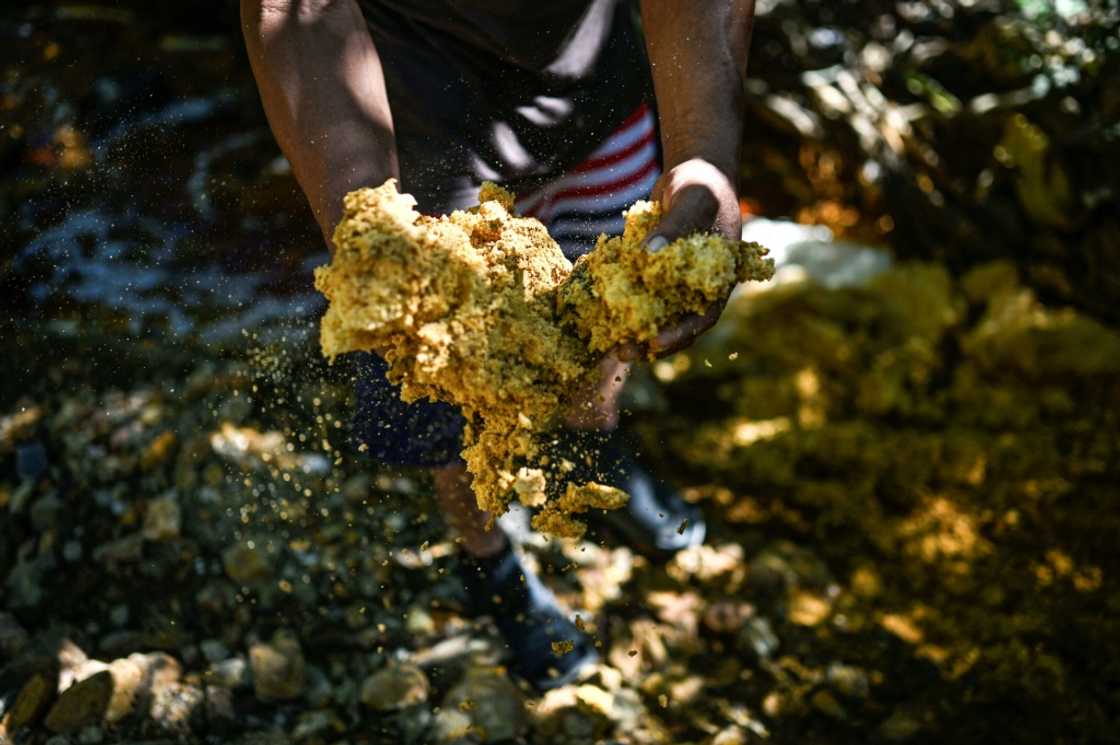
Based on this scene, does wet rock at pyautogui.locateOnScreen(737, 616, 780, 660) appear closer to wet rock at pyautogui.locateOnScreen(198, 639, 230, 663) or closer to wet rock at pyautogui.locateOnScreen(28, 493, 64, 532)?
wet rock at pyautogui.locateOnScreen(198, 639, 230, 663)

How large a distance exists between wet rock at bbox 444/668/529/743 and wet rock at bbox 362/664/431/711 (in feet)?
0.24

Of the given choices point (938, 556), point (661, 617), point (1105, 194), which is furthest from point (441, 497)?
point (1105, 194)

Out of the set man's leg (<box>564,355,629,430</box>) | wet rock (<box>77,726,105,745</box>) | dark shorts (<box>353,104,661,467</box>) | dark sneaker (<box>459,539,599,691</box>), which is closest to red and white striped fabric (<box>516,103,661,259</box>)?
dark shorts (<box>353,104,661,467</box>)

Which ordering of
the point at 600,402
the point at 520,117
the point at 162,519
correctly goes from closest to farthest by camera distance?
the point at 600,402 < the point at 520,117 < the point at 162,519

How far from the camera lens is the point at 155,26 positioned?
4.09m

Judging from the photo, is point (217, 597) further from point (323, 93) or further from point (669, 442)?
point (669, 442)

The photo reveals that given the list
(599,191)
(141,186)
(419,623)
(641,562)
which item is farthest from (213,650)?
(599,191)

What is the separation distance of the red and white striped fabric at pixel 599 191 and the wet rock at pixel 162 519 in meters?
1.39

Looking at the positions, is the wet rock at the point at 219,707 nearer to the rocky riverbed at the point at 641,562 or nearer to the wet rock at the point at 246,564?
the rocky riverbed at the point at 641,562

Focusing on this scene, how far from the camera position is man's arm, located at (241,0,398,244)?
1745 millimetres

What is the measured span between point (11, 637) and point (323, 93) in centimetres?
156

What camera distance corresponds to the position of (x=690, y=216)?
64.0 inches

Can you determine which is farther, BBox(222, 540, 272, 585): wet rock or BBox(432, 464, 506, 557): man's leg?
BBox(222, 540, 272, 585): wet rock

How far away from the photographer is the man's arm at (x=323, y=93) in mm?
1745
